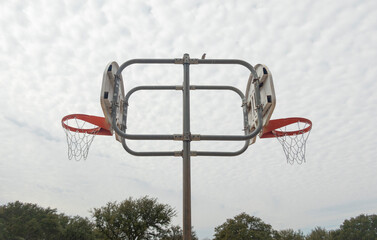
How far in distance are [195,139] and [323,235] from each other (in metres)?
57.0

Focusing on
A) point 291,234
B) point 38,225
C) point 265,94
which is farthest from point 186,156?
point 291,234

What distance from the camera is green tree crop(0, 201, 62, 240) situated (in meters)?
38.3

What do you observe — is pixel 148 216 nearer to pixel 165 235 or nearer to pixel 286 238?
pixel 165 235

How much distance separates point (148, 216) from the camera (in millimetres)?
35812

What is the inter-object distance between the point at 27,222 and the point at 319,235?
46.4 metres

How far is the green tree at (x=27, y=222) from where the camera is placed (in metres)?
38.3

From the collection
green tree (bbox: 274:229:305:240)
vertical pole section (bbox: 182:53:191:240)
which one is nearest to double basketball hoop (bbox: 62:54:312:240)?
vertical pole section (bbox: 182:53:191:240)

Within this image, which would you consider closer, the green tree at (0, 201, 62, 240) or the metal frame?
the metal frame

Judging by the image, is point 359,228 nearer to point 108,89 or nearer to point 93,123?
point 93,123

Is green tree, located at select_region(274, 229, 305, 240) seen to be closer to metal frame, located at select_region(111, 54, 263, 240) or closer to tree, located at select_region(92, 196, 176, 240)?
tree, located at select_region(92, 196, 176, 240)

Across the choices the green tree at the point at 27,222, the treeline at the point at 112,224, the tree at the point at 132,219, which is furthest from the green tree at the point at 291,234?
the green tree at the point at 27,222

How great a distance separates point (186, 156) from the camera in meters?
6.13

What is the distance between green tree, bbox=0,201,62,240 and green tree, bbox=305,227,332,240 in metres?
41.1

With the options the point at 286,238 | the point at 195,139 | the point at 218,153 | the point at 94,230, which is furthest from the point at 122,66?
the point at 286,238
